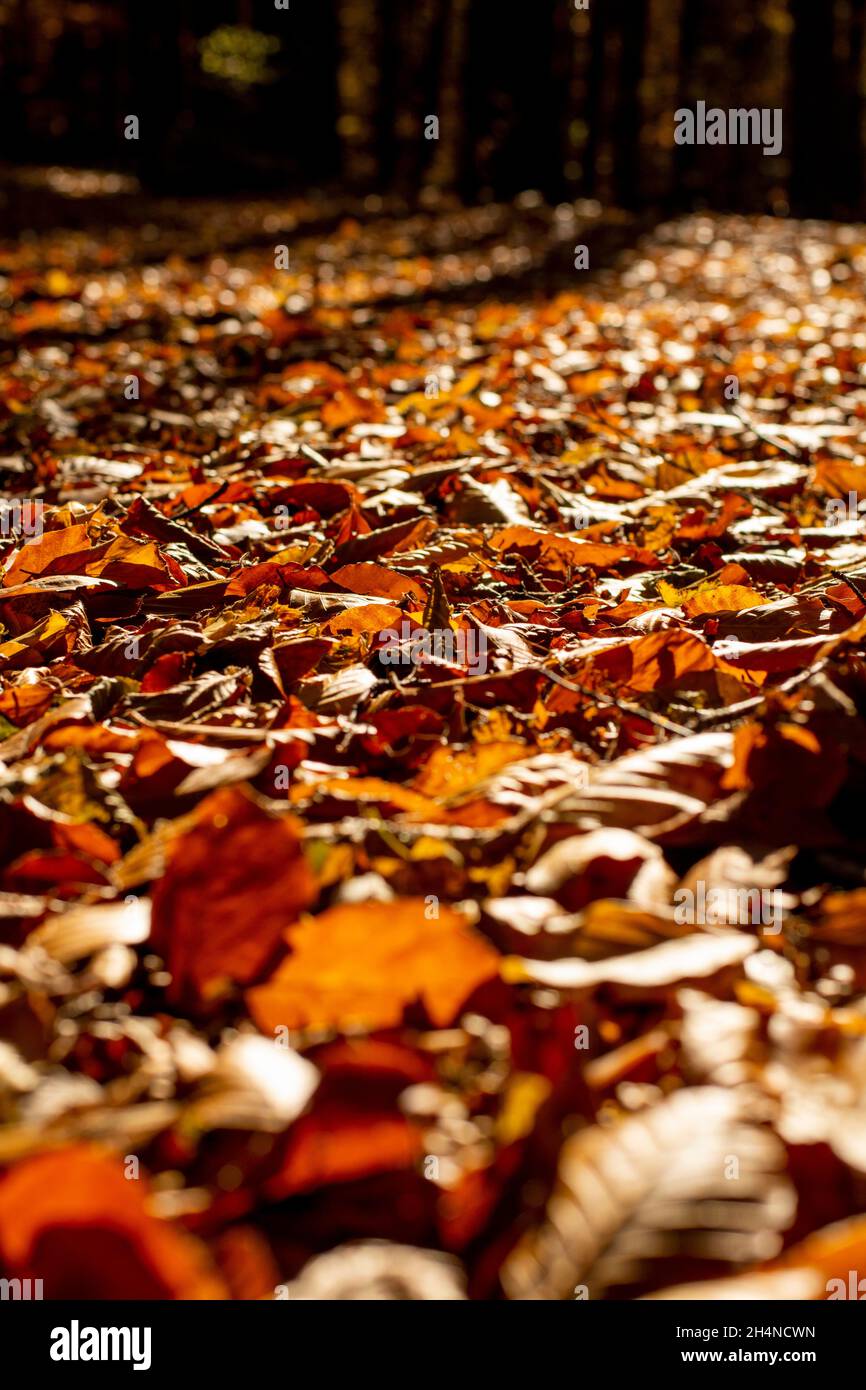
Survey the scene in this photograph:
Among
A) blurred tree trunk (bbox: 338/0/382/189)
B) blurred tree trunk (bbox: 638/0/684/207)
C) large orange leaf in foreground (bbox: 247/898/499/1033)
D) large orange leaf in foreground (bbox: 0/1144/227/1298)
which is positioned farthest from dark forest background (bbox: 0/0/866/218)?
large orange leaf in foreground (bbox: 0/1144/227/1298)

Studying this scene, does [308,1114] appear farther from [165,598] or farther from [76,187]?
[76,187]

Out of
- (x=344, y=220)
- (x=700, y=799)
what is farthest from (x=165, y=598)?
(x=344, y=220)

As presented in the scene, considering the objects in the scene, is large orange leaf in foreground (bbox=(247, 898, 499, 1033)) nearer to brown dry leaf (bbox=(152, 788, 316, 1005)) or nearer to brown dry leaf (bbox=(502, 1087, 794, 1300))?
brown dry leaf (bbox=(152, 788, 316, 1005))

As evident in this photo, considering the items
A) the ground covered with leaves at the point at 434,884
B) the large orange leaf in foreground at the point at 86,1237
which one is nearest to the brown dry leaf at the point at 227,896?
the ground covered with leaves at the point at 434,884

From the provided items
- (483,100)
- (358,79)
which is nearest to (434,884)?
(483,100)

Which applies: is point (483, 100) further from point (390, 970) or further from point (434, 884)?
point (390, 970)

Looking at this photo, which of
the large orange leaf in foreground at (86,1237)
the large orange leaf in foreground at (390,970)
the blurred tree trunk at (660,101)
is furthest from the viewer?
the blurred tree trunk at (660,101)

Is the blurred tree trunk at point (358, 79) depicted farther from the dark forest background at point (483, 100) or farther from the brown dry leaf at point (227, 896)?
the brown dry leaf at point (227, 896)
